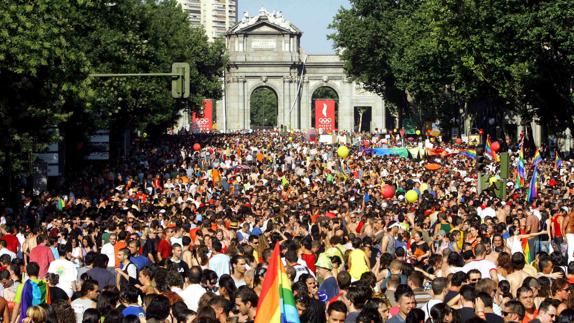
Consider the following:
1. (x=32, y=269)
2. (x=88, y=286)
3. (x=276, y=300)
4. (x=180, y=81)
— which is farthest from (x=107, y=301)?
(x=180, y=81)

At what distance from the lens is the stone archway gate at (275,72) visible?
13012 centimetres

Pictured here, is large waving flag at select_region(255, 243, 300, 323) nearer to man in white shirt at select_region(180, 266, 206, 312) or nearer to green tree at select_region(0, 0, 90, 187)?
man in white shirt at select_region(180, 266, 206, 312)

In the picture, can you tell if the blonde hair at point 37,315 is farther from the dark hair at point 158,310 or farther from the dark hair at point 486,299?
the dark hair at point 486,299

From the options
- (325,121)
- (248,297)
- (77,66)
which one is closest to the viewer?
(248,297)

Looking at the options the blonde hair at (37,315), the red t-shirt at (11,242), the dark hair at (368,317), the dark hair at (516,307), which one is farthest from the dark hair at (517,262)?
the red t-shirt at (11,242)

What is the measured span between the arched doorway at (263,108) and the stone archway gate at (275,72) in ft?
133

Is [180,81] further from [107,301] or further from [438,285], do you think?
[438,285]

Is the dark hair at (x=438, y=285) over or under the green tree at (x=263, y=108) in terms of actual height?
under

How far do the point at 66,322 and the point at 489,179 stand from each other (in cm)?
2556

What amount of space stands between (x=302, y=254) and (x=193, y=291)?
374cm

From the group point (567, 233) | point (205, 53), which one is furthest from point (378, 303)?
point (205, 53)

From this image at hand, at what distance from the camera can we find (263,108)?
175375mm

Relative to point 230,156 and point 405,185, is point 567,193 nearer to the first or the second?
point 405,185

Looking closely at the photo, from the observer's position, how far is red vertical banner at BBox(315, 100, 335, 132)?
10488cm
